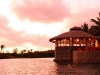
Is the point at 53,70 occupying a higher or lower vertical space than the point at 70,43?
lower

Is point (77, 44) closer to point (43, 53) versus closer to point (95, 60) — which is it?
point (95, 60)

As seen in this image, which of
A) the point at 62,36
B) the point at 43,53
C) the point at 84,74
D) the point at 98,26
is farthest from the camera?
the point at 43,53

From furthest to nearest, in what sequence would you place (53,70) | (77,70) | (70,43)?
(70,43)
(53,70)
(77,70)

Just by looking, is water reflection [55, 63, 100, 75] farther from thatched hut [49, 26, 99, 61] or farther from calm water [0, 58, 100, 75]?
thatched hut [49, 26, 99, 61]

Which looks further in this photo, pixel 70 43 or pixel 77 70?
pixel 70 43

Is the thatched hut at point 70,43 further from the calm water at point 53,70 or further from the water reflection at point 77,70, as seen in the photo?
the water reflection at point 77,70

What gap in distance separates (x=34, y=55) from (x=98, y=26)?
32185 mm

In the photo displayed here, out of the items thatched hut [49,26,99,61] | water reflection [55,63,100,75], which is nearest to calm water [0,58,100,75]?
water reflection [55,63,100,75]

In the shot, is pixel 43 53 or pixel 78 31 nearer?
pixel 78 31

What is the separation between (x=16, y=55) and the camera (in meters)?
69.9

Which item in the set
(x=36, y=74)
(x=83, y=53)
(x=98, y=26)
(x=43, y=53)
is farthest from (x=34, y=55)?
(x=36, y=74)

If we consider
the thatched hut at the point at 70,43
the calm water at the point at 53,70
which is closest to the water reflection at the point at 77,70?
the calm water at the point at 53,70

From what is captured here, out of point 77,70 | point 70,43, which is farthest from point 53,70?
point 70,43

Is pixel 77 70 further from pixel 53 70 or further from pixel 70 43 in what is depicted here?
pixel 70 43
